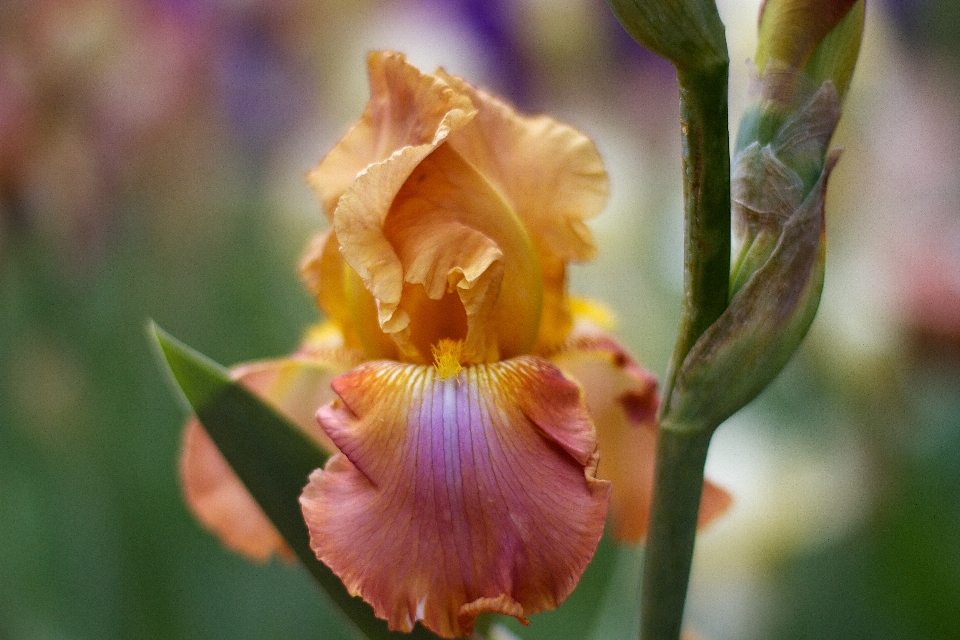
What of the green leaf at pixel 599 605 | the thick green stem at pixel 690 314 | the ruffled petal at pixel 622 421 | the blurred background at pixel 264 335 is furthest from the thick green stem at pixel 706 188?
the blurred background at pixel 264 335

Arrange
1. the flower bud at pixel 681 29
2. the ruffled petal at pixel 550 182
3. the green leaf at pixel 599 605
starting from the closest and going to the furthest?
the flower bud at pixel 681 29, the ruffled petal at pixel 550 182, the green leaf at pixel 599 605

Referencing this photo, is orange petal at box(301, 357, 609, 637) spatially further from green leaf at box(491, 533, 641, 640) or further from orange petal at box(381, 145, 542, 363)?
green leaf at box(491, 533, 641, 640)

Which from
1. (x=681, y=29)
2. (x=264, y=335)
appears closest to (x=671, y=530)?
(x=681, y=29)

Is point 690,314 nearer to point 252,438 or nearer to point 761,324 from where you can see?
point 761,324

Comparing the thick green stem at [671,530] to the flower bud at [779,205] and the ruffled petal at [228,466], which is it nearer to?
the flower bud at [779,205]

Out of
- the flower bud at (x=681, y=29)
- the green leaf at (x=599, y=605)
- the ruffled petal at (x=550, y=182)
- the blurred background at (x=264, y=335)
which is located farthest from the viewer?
the blurred background at (x=264, y=335)

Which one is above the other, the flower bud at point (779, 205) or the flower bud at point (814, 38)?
the flower bud at point (814, 38)

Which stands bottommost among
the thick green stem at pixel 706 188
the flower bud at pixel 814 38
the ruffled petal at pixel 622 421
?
the ruffled petal at pixel 622 421

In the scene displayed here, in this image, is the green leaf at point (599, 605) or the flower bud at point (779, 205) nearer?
the flower bud at point (779, 205)

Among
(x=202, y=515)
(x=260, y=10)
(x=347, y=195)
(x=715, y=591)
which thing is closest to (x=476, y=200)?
(x=347, y=195)
